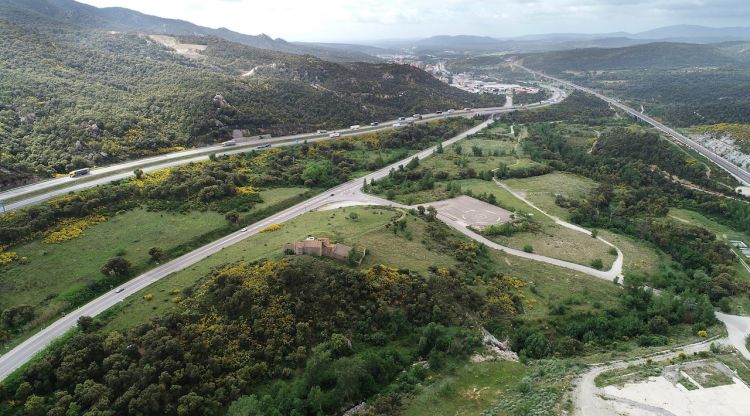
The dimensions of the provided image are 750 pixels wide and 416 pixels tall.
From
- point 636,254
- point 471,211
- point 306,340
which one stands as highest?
point 471,211

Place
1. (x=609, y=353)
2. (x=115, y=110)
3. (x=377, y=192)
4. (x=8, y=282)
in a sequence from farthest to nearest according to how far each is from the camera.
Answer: (x=115, y=110) → (x=377, y=192) → (x=8, y=282) → (x=609, y=353)

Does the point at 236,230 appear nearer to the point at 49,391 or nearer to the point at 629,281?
the point at 49,391

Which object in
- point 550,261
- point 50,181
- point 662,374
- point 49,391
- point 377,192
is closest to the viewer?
point 49,391

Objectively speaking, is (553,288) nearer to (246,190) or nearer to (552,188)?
(552,188)

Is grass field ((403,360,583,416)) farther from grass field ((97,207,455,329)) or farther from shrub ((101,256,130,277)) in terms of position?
shrub ((101,256,130,277))

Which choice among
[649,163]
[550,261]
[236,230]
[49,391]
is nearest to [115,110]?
[236,230]

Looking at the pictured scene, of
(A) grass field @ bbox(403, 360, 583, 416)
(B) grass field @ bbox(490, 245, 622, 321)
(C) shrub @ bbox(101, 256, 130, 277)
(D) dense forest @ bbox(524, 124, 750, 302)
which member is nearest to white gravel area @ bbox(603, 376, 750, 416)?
(A) grass field @ bbox(403, 360, 583, 416)

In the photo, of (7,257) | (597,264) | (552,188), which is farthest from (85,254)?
(552,188)
